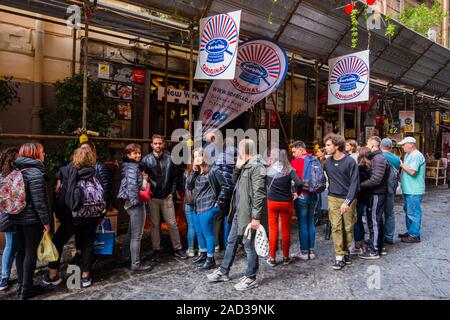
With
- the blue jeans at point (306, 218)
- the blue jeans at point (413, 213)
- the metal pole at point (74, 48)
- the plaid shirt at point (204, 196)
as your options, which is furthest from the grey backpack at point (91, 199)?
the blue jeans at point (413, 213)

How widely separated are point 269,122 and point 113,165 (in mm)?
5352

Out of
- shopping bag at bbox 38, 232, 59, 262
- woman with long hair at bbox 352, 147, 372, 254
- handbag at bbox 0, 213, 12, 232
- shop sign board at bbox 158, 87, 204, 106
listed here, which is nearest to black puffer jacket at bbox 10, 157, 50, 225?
handbag at bbox 0, 213, 12, 232

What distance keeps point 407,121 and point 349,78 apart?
6.86 meters

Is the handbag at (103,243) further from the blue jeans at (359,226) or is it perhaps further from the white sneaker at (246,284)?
the blue jeans at (359,226)

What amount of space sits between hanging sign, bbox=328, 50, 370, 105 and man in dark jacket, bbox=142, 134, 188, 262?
15.5 ft

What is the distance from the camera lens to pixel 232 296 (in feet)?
13.8

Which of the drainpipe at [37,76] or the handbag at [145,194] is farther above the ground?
the drainpipe at [37,76]

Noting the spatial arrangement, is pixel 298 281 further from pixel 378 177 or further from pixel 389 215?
pixel 389 215

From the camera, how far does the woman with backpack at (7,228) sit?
4168 millimetres

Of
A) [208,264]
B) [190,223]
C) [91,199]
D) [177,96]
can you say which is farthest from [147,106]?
[208,264]

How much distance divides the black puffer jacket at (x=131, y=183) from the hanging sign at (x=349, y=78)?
5.42m

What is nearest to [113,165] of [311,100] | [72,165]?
[72,165]

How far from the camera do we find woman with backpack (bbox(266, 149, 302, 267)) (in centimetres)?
516

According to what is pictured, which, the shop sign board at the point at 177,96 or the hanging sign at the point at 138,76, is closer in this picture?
the hanging sign at the point at 138,76
